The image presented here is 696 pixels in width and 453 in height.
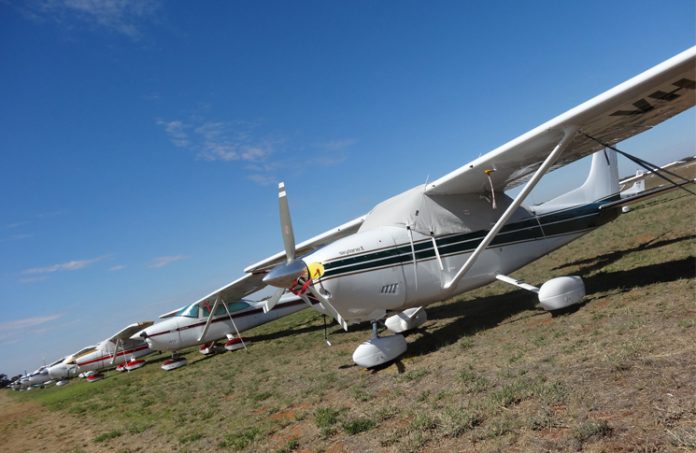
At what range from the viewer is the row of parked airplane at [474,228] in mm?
6828

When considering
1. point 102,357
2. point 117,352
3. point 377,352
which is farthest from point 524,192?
point 102,357

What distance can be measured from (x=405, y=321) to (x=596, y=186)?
707 centimetres

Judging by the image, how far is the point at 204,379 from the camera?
1133 centimetres

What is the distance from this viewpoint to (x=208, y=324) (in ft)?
53.3

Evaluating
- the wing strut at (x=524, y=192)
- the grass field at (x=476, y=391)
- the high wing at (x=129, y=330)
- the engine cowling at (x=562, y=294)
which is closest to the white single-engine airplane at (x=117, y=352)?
the high wing at (x=129, y=330)

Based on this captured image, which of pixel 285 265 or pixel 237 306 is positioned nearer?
pixel 285 265

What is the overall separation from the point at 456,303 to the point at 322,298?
6802 millimetres

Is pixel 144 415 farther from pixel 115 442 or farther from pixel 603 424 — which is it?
pixel 603 424

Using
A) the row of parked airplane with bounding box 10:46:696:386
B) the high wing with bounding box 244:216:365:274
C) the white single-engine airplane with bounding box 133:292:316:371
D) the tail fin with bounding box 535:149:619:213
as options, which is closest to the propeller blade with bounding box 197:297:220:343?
the white single-engine airplane with bounding box 133:292:316:371

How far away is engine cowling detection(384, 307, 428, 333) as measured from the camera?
30.5ft

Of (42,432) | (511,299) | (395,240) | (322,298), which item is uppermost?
(395,240)

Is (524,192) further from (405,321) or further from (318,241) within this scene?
(318,241)

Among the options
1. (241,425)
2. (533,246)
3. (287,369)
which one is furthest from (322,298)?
(533,246)

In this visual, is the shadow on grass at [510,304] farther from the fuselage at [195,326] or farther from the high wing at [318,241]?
the fuselage at [195,326]
